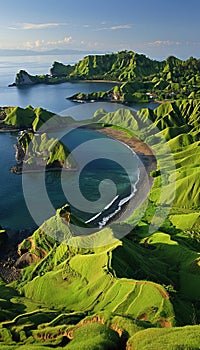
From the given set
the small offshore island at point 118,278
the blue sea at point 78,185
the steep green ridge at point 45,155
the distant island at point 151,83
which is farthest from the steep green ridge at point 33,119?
the distant island at point 151,83

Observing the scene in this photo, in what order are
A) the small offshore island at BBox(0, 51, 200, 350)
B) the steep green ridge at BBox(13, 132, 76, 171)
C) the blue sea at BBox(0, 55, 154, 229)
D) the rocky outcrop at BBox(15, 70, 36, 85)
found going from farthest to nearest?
the rocky outcrop at BBox(15, 70, 36, 85) < the steep green ridge at BBox(13, 132, 76, 171) < the blue sea at BBox(0, 55, 154, 229) < the small offshore island at BBox(0, 51, 200, 350)

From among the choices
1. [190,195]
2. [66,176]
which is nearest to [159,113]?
[66,176]

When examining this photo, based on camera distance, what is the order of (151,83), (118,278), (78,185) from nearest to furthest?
(118,278)
(78,185)
(151,83)

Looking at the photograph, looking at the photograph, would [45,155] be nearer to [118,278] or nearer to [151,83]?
[118,278]

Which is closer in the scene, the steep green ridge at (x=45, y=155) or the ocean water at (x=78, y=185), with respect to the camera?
the ocean water at (x=78, y=185)

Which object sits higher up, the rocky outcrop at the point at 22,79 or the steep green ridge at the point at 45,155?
the rocky outcrop at the point at 22,79

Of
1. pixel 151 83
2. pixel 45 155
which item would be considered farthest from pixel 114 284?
pixel 151 83

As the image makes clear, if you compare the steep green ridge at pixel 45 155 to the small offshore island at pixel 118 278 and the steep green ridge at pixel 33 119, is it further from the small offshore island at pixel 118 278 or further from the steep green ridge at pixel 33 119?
the steep green ridge at pixel 33 119

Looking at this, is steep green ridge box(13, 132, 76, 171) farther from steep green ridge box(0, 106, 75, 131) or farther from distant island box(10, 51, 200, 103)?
distant island box(10, 51, 200, 103)

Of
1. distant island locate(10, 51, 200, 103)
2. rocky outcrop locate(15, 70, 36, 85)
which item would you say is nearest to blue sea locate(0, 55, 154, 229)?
distant island locate(10, 51, 200, 103)
